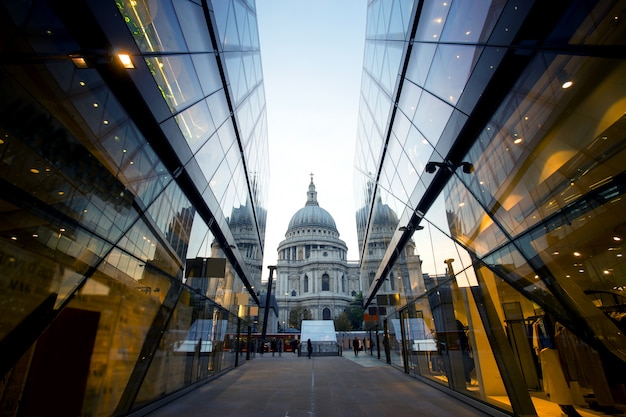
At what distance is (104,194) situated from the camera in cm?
571

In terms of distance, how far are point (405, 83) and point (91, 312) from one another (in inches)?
453

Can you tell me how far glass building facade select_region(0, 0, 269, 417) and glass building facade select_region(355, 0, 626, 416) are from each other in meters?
5.95

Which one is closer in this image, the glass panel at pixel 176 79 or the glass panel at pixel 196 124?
the glass panel at pixel 176 79

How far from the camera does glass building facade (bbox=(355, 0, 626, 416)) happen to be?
4.21 meters

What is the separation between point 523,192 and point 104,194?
746 centimetres

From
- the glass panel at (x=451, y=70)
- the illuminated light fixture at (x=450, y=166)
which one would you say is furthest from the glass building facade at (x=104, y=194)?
the illuminated light fixture at (x=450, y=166)

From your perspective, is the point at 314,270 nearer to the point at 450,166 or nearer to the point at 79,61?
the point at 450,166

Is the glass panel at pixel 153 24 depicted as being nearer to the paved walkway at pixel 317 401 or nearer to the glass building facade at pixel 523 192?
the glass building facade at pixel 523 192

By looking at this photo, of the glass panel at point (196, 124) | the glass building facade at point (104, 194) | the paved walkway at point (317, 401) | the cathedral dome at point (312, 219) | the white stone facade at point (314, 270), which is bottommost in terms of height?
the paved walkway at point (317, 401)

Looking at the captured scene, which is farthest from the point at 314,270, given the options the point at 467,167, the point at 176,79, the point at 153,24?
the point at 153,24

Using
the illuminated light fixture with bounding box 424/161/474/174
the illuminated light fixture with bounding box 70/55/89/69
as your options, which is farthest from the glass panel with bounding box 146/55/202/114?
the illuminated light fixture with bounding box 424/161/474/174

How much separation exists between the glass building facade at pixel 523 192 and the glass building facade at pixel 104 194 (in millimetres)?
5954

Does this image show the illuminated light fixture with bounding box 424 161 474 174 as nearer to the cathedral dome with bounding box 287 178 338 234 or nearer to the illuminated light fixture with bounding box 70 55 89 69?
the illuminated light fixture with bounding box 70 55 89 69

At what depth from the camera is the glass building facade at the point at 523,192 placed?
4.21 metres
